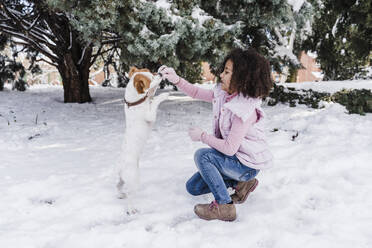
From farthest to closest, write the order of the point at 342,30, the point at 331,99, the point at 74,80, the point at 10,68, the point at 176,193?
the point at 10,68, the point at 74,80, the point at 342,30, the point at 331,99, the point at 176,193

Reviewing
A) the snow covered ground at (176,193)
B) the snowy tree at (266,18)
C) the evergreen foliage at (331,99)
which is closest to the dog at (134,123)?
the snow covered ground at (176,193)

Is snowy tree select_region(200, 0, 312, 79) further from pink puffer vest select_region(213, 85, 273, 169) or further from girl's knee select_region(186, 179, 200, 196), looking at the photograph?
girl's knee select_region(186, 179, 200, 196)

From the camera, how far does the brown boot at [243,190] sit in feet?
8.11

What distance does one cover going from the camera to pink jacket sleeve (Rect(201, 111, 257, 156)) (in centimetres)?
207

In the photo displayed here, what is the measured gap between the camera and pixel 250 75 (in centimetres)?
211

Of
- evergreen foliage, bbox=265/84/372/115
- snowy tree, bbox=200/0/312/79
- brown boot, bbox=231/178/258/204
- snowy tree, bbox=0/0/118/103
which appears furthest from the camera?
snowy tree, bbox=0/0/118/103

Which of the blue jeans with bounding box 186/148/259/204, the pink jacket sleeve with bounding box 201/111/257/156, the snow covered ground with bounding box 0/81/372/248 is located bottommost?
the snow covered ground with bounding box 0/81/372/248

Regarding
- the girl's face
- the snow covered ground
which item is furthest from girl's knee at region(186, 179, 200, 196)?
the girl's face

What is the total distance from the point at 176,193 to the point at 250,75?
1296 mm

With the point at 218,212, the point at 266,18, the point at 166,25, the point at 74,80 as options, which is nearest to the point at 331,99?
the point at 266,18

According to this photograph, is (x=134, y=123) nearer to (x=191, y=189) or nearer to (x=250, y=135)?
(x=191, y=189)

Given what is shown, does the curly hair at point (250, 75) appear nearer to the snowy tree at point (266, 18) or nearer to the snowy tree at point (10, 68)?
the snowy tree at point (266, 18)

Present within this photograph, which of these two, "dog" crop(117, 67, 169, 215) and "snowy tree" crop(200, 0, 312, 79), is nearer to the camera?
"dog" crop(117, 67, 169, 215)

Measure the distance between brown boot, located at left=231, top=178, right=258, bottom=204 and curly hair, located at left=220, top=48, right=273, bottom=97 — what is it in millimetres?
813
